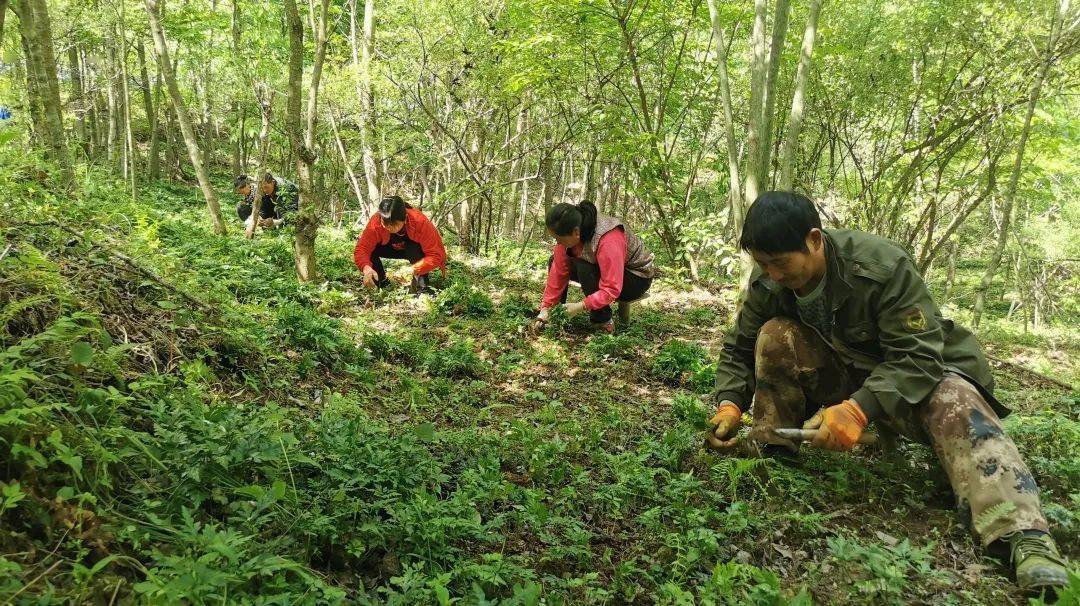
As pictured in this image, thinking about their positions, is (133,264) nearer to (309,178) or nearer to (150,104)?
(309,178)

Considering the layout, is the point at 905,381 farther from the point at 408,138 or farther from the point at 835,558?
the point at 408,138

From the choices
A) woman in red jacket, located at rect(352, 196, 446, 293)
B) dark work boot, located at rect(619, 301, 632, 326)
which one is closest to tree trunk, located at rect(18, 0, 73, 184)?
woman in red jacket, located at rect(352, 196, 446, 293)

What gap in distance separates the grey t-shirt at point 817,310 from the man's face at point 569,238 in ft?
9.68

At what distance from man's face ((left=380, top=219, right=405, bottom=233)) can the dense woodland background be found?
0.89 m

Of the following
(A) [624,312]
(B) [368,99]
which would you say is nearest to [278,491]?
(A) [624,312]

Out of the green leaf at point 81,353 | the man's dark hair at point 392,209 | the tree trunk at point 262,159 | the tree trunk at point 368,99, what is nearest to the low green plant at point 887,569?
the green leaf at point 81,353

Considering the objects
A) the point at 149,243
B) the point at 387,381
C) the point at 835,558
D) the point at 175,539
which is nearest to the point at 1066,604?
the point at 835,558

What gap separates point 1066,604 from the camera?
1.95 metres

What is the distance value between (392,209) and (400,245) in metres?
0.65

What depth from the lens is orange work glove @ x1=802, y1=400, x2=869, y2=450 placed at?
3.03 m

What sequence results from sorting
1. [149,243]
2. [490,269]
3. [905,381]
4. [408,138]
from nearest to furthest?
[905,381], [149,243], [490,269], [408,138]

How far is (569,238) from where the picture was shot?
6.19m

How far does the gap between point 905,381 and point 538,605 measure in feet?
7.00

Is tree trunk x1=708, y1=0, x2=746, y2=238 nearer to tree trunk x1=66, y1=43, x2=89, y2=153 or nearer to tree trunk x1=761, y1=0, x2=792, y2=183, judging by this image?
tree trunk x1=761, y1=0, x2=792, y2=183
